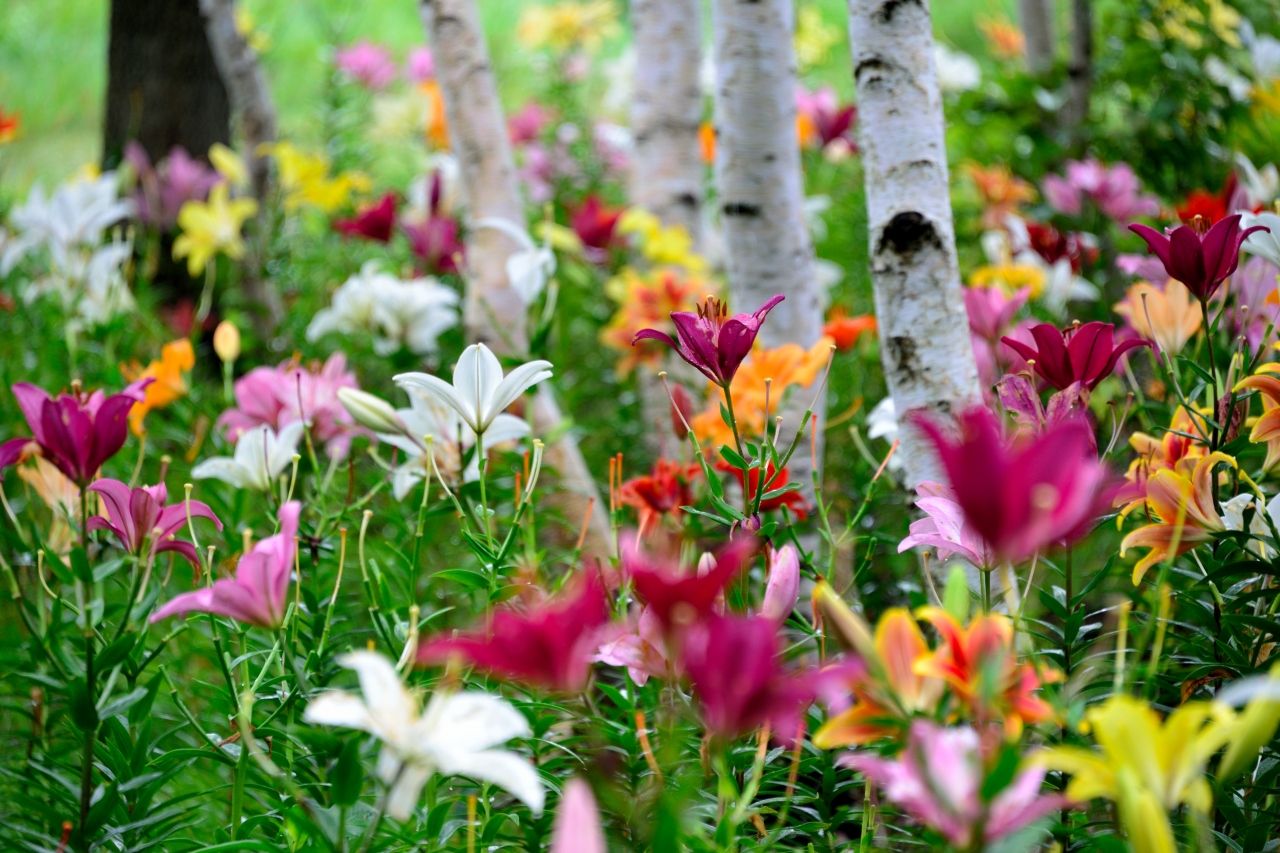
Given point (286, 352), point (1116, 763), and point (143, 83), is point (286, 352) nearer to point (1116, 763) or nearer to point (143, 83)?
point (143, 83)

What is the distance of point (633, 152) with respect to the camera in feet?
7.09

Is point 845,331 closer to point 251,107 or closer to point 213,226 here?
point 213,226

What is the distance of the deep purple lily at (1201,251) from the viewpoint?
0.71 meters

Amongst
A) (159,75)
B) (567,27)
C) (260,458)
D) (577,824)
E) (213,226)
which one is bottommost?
(577,824)

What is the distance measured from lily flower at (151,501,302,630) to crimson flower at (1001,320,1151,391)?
533mm

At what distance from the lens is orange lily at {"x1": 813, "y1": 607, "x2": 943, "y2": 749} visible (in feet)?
1.54

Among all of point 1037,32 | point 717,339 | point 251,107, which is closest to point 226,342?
point 717,339

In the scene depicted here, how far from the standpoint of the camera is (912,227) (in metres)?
0.97

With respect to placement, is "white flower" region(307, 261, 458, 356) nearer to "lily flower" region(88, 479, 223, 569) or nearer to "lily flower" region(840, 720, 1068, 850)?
"lily flower" region(88, 479, 223, 569)

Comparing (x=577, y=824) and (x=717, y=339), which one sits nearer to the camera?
(x=577, y=824)

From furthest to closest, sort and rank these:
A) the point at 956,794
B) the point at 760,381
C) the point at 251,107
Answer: the point at 251,107
the point at 760,381
the point at 956,794

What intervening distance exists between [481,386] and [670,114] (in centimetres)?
145

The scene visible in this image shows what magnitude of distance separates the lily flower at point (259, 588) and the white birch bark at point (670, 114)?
5.12ft

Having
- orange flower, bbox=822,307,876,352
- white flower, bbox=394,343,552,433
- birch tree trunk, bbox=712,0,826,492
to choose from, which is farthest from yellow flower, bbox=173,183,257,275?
white flower, bbox=394,343,552,433
